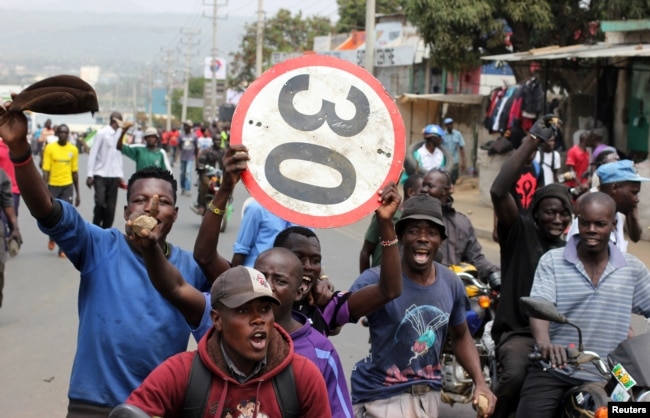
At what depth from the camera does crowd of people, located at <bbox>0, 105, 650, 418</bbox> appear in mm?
3250

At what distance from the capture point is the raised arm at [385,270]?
163 inches

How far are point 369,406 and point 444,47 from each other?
20.3 metres

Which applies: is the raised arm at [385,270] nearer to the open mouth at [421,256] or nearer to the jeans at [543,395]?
the open mouth at [421,256]

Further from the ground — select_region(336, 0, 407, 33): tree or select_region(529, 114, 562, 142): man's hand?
select_region(336, 0, 407, 33): tree

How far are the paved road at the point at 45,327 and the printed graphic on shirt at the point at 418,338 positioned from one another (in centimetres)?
268

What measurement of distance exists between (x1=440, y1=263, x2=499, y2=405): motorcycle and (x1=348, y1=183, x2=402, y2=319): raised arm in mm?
2060

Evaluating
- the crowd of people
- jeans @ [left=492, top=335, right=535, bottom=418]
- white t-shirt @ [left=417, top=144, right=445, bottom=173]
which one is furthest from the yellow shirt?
jeans @ [left=492, top=335, right=535, bottom=418]

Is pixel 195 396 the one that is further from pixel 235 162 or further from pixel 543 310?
pixel 543 310

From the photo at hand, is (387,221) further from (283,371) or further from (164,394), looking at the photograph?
(164,394)

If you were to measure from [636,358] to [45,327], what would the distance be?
6.83 meters

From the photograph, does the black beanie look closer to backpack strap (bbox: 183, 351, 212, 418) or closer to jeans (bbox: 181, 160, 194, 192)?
backpack strap (bbox: 183, 351, 212, 418)

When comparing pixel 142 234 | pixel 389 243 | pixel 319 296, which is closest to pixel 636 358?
pixel 389 243

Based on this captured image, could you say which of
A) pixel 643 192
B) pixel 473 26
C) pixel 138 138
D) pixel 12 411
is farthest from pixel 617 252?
pixel 138 138

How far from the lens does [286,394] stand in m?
3.25
